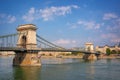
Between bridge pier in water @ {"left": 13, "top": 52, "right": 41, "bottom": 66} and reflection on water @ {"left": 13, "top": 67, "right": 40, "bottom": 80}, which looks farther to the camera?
bridge pier in water @ {"left": 13, "top": 52, "right": 41, "bottom": 66}

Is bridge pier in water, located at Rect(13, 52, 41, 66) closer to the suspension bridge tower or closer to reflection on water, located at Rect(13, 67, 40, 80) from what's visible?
the suspension bridge tower

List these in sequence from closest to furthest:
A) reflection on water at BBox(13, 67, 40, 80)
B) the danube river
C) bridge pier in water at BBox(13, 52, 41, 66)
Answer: reflection on water at BBox(13, 67, 40, 80), the danube river, bridge pier in water at BBox(13, 52, 41, 66)

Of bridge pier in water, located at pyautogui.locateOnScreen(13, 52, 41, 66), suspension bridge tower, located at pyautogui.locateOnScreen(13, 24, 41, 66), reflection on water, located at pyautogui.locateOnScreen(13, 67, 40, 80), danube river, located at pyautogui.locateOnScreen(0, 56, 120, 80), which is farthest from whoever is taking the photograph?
suspension bridge tower, located at pyautogui.locateOnScreen(13, 24, 41, 66)

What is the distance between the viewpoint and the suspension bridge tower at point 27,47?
55059 mm

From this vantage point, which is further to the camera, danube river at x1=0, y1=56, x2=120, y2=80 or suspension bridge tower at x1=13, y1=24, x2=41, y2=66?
suspension bridge tower at x1=13, y1=24, x2=41, y2=66

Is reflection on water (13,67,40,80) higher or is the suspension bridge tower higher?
the suspension bridge tower

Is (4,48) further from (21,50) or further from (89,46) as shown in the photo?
(89,46)

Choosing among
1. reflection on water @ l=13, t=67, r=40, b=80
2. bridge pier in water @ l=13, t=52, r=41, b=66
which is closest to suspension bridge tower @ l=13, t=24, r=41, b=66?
bridge pier in water @ l=13, t=52, r=41, b=66

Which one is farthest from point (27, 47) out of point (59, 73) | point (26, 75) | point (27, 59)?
point (26, 75)

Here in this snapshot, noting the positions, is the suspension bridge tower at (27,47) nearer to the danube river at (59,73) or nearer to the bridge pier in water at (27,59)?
the bridge pier in water at (27,59)

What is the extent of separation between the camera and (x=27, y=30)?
56844 mm

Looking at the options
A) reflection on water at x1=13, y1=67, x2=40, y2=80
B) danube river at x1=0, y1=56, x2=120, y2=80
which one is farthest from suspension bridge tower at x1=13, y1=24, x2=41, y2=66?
reflection on water at x1=13, y1=67, x2=40, y2=80

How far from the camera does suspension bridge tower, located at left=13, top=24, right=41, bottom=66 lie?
55.1 metres

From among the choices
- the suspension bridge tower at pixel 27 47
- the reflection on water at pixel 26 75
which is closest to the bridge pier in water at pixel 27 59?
the suspension bridge tower at pixel 27 47
